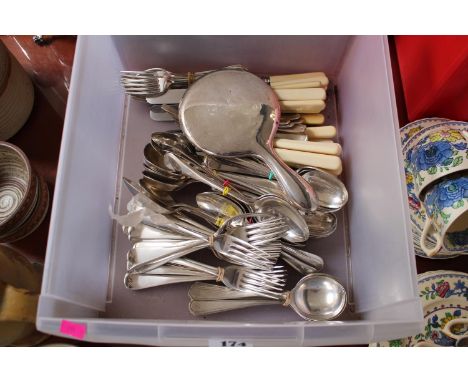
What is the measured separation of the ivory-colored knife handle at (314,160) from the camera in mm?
577

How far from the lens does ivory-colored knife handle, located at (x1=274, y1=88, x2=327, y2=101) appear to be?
62 centimetres

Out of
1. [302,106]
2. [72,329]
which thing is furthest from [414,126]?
[72,329]

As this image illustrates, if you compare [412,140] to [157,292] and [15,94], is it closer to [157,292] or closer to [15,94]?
[157,292]

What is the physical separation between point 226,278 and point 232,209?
0.10m

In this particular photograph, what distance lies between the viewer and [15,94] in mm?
604

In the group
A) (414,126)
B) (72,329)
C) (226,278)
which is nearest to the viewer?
(72,329)

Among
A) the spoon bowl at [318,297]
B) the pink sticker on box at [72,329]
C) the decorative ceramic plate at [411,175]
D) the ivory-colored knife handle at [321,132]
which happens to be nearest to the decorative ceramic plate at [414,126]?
the decorative ceramic plate at [411,175]

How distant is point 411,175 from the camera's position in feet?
2.05

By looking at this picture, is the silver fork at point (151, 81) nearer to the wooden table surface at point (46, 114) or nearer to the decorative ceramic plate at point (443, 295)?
the wooden table surface at point (46, 114)

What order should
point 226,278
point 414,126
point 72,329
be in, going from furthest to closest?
point 414,126, point 226,278, point 72,329

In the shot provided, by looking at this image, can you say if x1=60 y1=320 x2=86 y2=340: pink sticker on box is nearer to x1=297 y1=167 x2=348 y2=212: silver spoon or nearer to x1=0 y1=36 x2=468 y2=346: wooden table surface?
x1=0 y1=36 x2=468 y2=346: wooden table surface

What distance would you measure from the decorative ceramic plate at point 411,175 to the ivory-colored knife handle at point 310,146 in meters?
0.13

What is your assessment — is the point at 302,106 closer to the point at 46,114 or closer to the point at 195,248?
the point at 195,248

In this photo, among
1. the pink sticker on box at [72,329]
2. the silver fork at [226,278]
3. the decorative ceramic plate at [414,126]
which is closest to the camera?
the pink sticker on box at [72,329]
